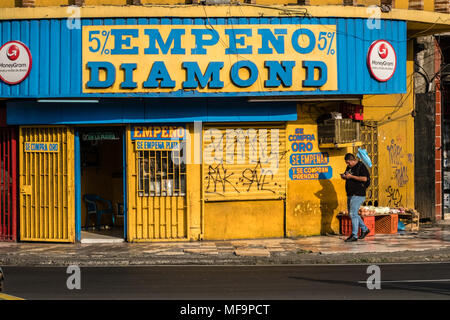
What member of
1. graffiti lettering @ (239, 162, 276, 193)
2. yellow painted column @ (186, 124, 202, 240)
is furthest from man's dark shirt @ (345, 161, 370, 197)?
yellow painted column @ (186, 124, 202, 240)

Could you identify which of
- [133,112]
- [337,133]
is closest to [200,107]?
[133,112]

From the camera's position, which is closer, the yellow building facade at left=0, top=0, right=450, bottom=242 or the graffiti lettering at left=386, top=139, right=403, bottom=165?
the yellow building facade at left=0, top=0, right=450, bottom=242

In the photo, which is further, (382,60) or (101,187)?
(101,187)

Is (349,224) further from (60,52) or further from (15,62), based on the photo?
(15,62)

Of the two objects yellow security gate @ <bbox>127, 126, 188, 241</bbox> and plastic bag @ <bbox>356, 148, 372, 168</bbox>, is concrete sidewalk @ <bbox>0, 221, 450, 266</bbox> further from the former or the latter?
plastic bag @ <bbox>356, 148, 372, 168</bbox>

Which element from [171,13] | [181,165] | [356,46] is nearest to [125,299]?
[181,165]

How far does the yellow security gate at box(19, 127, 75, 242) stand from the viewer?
629 inches

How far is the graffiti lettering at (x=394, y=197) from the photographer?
698 inches

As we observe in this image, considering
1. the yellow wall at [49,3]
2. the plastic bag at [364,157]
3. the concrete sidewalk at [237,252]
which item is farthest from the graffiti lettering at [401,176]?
the yellow wall at [49,3]

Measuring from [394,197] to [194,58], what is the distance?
6355 mm

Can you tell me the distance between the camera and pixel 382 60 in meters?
16.2

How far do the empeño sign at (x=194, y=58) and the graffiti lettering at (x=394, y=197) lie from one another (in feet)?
12.6

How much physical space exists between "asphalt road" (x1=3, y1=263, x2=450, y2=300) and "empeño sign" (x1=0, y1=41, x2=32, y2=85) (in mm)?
4534

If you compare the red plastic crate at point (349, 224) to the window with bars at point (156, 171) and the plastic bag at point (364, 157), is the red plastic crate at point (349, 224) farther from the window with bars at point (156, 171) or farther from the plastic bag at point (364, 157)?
the window with bars at point (156, 171)
